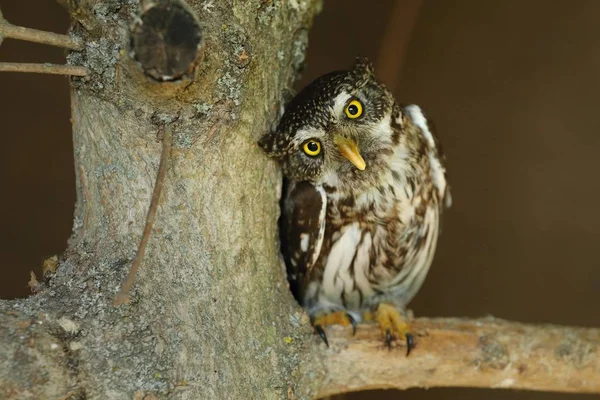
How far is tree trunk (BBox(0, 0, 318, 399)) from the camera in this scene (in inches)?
71.5

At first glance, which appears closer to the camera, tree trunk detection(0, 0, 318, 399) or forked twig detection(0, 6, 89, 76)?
forked twig detection(0, 6, 89, 76)

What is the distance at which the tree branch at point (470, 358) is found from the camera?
2.34 metres

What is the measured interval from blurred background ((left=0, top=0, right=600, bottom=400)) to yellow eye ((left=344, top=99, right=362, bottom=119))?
1.17 metres

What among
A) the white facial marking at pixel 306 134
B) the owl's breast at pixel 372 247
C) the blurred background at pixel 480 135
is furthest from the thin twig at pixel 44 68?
the blurred background at pixel 480 135

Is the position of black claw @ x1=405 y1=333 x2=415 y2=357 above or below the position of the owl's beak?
below

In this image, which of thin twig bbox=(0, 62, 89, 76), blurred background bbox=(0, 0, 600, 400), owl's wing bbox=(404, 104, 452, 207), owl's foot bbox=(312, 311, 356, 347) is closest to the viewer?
thin twig bbox=(0, 62, 89, 76)

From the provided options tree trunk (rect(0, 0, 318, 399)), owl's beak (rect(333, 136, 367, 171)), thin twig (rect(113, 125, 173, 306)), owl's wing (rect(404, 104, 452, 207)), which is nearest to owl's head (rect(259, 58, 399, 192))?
owl's beak (rect(333, 136, 367, 171))

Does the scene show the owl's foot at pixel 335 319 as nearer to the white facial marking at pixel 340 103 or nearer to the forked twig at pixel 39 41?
the white facial marking at pixel 340 103

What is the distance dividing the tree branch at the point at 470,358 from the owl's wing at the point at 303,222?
0.89 feet

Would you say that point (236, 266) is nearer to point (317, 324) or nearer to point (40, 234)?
point (317, 324)

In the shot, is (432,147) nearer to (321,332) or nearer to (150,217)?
(321,332)

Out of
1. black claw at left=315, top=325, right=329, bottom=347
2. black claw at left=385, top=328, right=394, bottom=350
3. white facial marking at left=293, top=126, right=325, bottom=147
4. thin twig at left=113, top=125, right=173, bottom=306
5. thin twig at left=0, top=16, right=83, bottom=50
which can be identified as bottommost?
black claw at left=315, top=325, right=329, bottom=347

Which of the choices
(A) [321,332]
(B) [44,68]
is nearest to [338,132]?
(A) [321,332]

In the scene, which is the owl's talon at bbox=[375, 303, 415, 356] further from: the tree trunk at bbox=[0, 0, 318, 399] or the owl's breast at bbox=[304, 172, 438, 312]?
the tree trunk at bbox=[0, 0, 318, 399]
